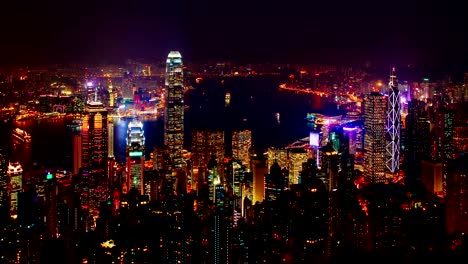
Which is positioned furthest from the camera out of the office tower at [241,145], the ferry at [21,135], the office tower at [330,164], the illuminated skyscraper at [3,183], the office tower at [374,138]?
the office tower at [241,145]

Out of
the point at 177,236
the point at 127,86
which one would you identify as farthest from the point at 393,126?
the point at 177,236

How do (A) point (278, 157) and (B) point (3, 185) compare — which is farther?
(A) point (278, 157)

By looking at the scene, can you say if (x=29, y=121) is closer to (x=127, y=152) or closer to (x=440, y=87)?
(x=127, y=152)

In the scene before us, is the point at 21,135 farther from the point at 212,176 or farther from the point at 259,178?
the point at 259,178

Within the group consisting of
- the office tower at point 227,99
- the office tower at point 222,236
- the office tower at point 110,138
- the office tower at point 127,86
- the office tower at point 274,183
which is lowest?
the office tower at point 222,236

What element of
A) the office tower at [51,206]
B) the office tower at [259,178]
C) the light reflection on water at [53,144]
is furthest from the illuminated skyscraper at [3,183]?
the office tower at [259,178]

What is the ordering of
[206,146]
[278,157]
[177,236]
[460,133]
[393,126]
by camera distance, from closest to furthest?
[177,236] < [460,133] < [278,157] < [206,146] < [393,126]

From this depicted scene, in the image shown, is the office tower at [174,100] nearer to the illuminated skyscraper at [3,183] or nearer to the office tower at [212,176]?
the office tower at [212,176]
